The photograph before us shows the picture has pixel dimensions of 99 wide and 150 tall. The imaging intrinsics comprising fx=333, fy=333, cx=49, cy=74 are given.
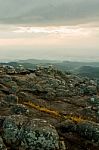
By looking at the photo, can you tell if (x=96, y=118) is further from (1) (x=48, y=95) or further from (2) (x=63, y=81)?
(2) (x=63, y=81)

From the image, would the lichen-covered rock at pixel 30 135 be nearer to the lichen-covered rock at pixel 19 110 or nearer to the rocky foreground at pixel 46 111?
the rocky foreground at pixel 46 111

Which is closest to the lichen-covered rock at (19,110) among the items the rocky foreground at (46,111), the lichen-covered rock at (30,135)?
the rocky foreground at (46,111)

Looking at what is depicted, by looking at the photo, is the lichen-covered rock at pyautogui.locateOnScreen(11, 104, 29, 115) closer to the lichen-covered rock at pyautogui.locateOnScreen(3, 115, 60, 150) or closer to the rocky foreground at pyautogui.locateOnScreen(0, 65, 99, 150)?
the rocky foreground at pyautogui.locateOnScreen(0, 65, 99, 150)

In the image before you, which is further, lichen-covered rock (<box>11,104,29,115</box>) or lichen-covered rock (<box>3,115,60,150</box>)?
lichen-covered rock (<box>11,104,29,115</box>)

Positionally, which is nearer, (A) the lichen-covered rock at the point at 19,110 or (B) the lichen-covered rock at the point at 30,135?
(B) the lichen-covered rock at the point at 30,135

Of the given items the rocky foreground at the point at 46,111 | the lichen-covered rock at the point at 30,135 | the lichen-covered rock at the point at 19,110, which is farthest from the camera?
the lichen-covered rock at the point at 19,110

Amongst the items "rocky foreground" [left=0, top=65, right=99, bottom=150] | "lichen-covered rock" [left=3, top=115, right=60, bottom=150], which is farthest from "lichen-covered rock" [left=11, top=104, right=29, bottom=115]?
"lichen-covered rock" [left=3, top=115, right=60, bottom=150]

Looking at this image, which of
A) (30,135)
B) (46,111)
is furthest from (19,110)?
(30,135)

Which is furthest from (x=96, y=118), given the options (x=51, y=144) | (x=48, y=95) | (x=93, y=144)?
(x=51, y=144)

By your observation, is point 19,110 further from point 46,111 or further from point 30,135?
point 30,135
